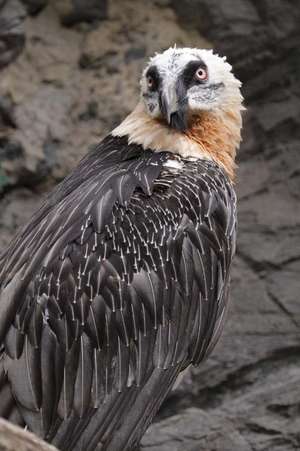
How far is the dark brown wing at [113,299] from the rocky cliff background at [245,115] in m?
2.00

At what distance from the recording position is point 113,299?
6199 mm

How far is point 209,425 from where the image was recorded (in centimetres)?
815

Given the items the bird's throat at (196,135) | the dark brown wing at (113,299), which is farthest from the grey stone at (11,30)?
the dark brown wing at (113,299)

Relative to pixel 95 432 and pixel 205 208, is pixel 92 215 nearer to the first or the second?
pixel 205 208

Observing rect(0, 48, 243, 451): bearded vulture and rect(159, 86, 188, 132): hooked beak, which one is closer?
rect(0, 48, 243, 451): bearded vulture

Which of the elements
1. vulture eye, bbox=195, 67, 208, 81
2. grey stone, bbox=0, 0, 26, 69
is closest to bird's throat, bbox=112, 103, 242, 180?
vulture eye, bbox=195, 67, 208, 81

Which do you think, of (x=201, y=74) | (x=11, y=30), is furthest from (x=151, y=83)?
(x=11, y=30)

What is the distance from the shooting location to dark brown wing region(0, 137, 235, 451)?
6.10 metres

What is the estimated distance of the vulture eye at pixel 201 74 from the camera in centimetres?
698

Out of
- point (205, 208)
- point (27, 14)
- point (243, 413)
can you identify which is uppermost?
point (27, 14)

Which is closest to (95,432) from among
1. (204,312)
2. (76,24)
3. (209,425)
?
(204,312)

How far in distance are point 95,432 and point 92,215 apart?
3.34 feet

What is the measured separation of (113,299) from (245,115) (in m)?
3.28

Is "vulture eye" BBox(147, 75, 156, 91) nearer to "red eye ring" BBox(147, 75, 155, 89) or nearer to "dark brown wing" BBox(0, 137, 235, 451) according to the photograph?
"red eye ring" BBox(147, 75, 155, 89)
